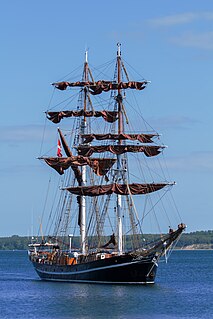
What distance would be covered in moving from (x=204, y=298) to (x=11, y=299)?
50.0ft

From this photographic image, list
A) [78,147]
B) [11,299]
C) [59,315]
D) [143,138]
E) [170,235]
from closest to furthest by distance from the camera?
1. [59,315]
2. [11,299]
3. [170,235]
4. [143,138]
5. [78,147]

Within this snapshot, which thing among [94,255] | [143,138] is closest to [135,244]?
[94,255]

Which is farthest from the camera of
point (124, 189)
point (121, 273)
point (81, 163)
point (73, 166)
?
point (73, 166)

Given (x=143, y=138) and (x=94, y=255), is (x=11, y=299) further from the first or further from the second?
(x=143, y=138)

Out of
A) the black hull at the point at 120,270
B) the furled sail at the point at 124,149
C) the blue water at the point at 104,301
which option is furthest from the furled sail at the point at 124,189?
the blue water at the point at 104,301

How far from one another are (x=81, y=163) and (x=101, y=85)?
791 centimetres

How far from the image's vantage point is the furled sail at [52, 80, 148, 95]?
101562mm

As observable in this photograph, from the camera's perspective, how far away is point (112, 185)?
325 feet

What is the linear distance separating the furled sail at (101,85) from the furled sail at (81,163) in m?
6.84

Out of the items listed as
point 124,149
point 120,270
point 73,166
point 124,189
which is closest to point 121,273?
point 120,270

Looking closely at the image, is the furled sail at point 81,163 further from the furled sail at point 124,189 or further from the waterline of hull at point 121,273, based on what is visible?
the waterline of hull at point 121,273

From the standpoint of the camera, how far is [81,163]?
355 feet

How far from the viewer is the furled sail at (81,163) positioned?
350 feet

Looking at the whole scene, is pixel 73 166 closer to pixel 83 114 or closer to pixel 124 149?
pixel 83 114
